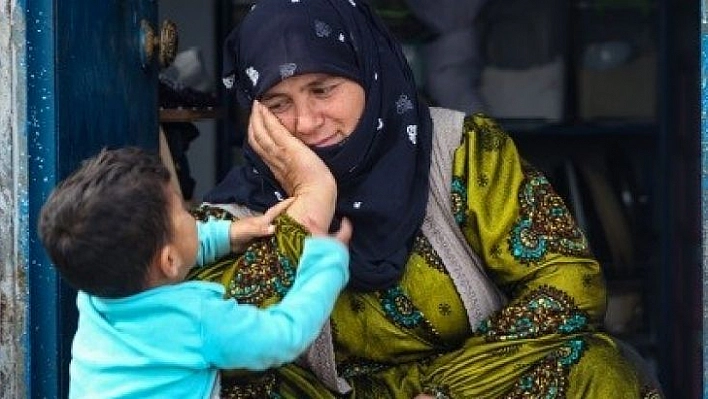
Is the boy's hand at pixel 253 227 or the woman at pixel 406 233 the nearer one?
the boy's hand at pixel 253 227

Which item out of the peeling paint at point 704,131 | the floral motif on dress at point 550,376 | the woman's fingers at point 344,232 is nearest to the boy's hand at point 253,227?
the woman's fingers at point 344,232

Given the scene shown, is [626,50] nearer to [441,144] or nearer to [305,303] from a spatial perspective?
[441,144]

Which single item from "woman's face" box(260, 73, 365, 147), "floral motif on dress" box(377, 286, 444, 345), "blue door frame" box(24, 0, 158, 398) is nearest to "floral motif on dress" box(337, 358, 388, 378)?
"floral motif on dress" box(377, 286, 444, 345)

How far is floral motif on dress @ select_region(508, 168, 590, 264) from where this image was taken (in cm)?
294

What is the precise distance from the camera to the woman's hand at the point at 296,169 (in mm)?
2672

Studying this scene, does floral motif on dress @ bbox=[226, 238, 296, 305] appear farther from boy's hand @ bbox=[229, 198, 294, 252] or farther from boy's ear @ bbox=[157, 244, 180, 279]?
boy's ear @ bbox=[157, 244, 180, 279]

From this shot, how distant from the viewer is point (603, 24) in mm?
5137

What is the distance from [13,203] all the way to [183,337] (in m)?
0.73

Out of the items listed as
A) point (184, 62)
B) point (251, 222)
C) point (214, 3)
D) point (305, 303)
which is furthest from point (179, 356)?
point (214, 3)

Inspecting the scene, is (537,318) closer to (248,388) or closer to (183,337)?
(248,388)

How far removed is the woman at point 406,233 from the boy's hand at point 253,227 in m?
0.04

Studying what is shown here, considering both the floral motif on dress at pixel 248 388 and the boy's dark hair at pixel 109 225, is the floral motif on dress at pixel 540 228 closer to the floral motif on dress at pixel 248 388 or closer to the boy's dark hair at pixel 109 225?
the floral motif on dress at pixel 248 388

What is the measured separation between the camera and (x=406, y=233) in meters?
2.93

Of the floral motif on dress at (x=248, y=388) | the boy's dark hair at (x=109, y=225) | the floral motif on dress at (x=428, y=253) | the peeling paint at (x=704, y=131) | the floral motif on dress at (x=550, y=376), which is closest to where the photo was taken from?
the boy's dark hair at (x=109, y=225)
